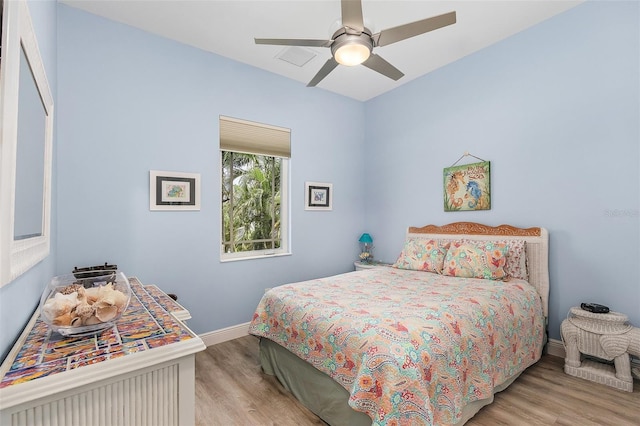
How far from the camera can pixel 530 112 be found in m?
3.00

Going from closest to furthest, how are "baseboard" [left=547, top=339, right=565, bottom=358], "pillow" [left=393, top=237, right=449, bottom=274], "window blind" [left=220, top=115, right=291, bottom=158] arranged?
1. "baseboard" [left=547, top=339, right=565, bottom=358]
2. "pillow" [left=393, top=237, right=449, bottom=274]
3. "window blind" [left=220, top=115, right=291, bottom=158]

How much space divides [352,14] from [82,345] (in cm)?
217

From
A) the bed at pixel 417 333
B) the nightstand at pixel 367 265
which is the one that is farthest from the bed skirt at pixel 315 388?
the nightstand at pixel 367 265

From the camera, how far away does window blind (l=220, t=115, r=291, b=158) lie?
3357mm

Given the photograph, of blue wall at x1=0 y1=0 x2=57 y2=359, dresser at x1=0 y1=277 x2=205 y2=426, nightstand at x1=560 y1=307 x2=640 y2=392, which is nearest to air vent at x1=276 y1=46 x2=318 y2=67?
blue wall at x1=0 y1=0 x2=57 y2=359

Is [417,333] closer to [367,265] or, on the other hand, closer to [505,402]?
[505,402]

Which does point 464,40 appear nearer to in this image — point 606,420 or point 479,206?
point 479,206

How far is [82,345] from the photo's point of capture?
1013mm

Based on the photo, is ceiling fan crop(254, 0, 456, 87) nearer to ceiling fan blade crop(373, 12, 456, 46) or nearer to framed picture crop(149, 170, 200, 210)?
ceiling fan blade crop(373, 12, 456, 46)

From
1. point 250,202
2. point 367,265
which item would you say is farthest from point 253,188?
point 367,265

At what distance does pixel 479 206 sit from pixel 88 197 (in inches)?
150

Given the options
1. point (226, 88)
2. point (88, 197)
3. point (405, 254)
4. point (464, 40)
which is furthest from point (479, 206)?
point (88, 197)

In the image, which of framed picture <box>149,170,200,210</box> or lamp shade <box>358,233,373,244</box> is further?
lamp shade <box>358,233,373,244</box>

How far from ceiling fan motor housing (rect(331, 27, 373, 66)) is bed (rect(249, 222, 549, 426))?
1.78 metres
